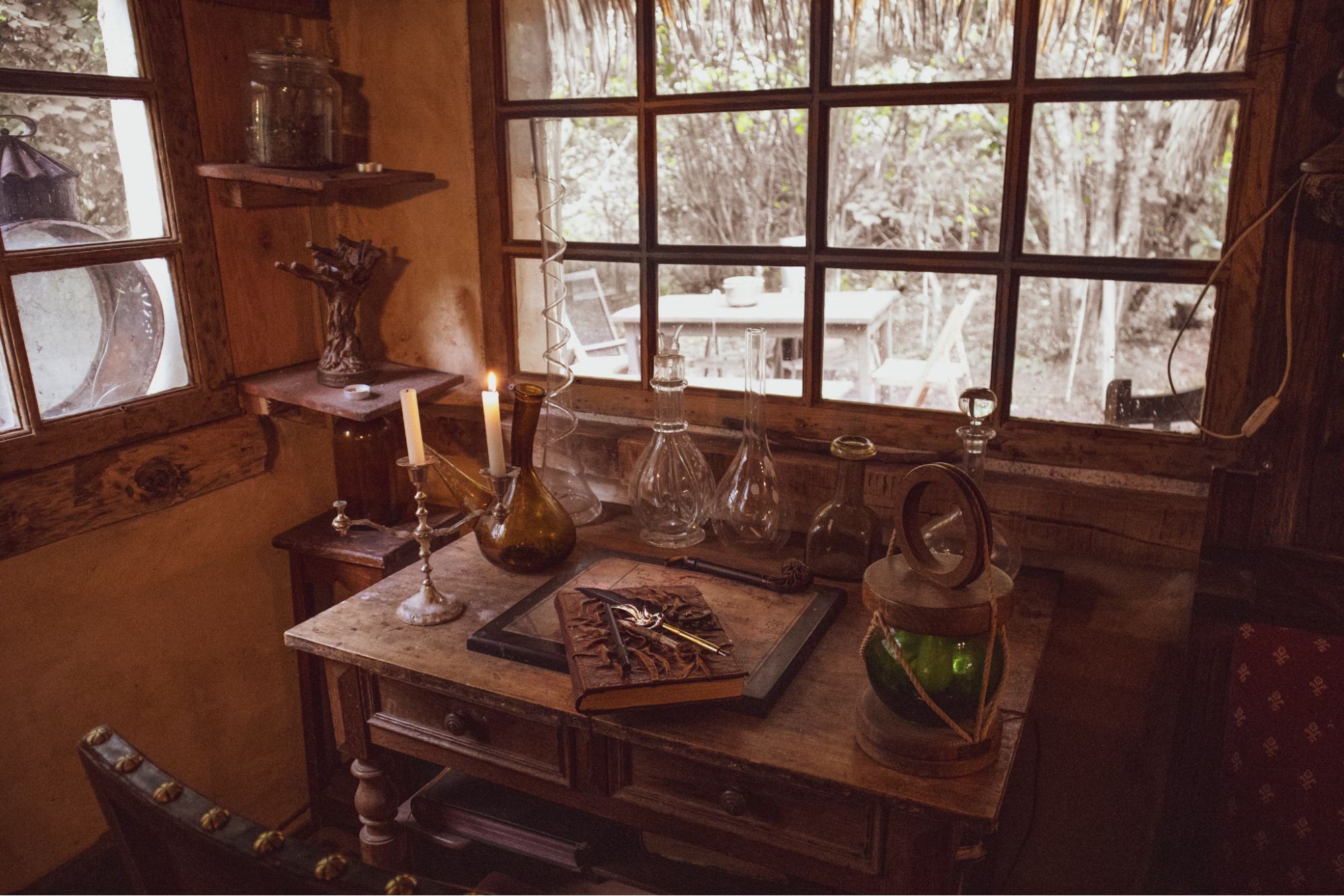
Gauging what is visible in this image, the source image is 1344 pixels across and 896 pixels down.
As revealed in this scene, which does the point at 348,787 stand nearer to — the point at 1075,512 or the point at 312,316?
the point at 312,316

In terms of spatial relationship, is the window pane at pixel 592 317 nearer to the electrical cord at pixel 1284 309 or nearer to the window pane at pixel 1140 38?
the window pane at pixel 1140 38

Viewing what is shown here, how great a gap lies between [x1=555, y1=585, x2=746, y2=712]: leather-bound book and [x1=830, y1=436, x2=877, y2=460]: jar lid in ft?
1.13


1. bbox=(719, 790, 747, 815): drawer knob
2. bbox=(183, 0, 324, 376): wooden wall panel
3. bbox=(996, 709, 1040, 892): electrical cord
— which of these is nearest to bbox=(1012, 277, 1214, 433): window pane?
bbox=(996, 709, 1040, 892): electrical cord

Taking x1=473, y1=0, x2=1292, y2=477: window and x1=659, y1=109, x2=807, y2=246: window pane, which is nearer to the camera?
x1=473, y1=0, x2=1292, y2=477: window

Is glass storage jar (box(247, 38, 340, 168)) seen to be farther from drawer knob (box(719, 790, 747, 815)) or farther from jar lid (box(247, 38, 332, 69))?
drawer knob (box(719, 790, 747, 815))

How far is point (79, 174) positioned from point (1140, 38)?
1.77 meters

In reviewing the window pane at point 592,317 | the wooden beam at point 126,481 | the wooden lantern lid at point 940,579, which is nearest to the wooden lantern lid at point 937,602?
the wooden lantern lid at point 940,579

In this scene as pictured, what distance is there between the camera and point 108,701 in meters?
1.86

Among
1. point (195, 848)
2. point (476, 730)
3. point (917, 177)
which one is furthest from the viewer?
point (917, 177)

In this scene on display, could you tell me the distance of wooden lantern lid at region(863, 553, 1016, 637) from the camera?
1058 millimetres

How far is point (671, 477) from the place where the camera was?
170 cm

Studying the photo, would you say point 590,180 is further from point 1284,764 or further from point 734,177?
point 1284,764

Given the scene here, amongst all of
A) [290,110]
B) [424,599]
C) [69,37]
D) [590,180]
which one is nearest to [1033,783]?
[424,599]

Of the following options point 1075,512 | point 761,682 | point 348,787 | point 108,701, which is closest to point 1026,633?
point 1075,512
